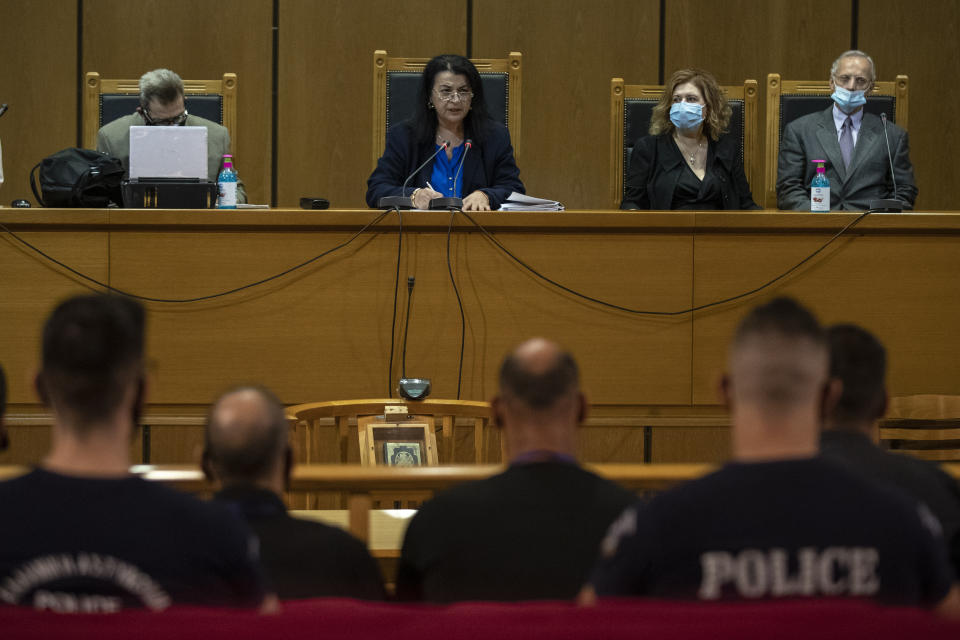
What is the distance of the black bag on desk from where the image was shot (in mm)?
3463

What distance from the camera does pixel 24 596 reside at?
110 cm

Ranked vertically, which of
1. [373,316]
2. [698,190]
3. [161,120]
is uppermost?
[161,120]

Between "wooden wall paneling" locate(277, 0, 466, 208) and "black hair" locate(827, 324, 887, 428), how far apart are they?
4.70 metres

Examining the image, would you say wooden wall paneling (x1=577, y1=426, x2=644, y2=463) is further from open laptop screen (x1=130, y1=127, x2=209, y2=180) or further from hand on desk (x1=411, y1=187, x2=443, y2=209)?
open laptop screen (x1=130, y1=127, x2=209, y2=180)

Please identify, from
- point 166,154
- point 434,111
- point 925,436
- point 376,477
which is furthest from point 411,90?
point 376,477

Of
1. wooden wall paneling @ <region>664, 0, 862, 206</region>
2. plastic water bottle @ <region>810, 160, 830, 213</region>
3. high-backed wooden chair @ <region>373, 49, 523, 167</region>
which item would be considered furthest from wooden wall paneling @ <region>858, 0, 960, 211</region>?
plastic water bottle @ <region>810, 160, 830, 213</region>

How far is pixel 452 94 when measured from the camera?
4.17 meters

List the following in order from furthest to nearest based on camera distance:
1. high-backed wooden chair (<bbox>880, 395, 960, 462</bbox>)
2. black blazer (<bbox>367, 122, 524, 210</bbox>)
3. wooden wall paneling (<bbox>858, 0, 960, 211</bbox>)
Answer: wooden wall paneling (<bbox>858, 0, 960, 211</bbox>)
black blazer (<bbox>367, 122, 524, 210</bbox>)
high-backed wooden chair (<bbox>880, 395, 960, 462</bbox>)

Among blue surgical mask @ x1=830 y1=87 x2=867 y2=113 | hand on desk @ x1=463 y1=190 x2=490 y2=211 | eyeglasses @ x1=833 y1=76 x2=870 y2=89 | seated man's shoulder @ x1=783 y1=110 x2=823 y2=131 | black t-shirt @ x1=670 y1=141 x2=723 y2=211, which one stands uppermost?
eyeglasses @ x1=833 y1=76 x2=870 y2=89

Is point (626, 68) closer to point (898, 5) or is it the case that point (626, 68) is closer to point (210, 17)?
point (898, 5)

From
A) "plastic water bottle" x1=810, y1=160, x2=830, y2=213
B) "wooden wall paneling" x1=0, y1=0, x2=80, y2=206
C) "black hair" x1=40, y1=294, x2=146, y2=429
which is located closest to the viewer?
"black hair" x1=40, y1=294, x2=146, y2=429

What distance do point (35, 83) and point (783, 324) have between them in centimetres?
554

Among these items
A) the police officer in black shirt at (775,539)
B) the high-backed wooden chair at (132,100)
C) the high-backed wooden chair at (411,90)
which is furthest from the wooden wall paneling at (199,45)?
the police officer in black shirt at (775,539)

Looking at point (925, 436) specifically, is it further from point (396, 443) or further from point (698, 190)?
point (698, 190)
